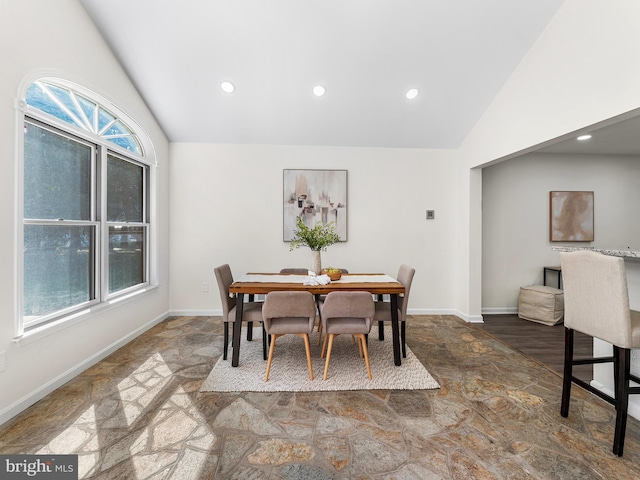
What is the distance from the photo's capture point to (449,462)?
5.19ft

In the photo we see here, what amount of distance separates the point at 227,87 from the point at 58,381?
3.31 meters

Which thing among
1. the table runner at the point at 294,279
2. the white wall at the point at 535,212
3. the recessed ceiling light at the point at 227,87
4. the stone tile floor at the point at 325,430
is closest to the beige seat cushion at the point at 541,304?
the white wall at the point at 535,212

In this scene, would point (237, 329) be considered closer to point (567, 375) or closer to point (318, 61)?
point (567, 375)

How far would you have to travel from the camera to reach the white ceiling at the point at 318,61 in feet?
8.81

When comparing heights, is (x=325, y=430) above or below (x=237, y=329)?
below

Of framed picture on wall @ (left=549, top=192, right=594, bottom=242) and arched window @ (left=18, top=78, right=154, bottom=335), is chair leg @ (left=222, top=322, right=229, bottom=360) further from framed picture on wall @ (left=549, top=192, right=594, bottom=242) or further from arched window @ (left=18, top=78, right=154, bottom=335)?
framed picture on wall @ (left=549, top=192, right=594, bottom=242)

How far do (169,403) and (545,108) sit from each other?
13.5ft

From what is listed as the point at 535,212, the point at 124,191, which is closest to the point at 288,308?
the point at 124,191

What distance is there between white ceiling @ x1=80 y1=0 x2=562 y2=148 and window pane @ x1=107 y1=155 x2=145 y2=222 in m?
0.85

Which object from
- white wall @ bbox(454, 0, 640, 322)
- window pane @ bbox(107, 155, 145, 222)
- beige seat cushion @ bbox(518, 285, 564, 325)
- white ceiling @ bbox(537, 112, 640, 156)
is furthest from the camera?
beige seat cushion @ bbox(518, 285, 564, 325)

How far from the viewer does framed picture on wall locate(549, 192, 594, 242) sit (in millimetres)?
4477

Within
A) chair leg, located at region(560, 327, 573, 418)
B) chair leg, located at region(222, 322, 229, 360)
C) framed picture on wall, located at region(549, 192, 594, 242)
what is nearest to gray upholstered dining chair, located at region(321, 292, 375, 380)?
chair leg, located at region(222, 322, 229, 360)

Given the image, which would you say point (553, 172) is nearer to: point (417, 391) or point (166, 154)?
point (417, 391)

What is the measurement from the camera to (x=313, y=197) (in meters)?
4.27
